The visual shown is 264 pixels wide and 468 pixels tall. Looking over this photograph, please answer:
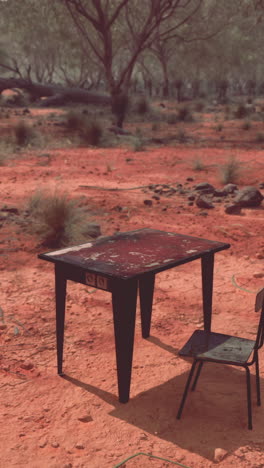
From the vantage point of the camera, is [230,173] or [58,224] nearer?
[58,224]

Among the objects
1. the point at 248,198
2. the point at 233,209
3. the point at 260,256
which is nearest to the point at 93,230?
the point at 260,256

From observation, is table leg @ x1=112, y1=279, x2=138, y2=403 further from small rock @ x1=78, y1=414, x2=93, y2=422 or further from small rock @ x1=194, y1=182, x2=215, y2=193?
small rock @ x1=194, y1=182, x2=215, y2=193

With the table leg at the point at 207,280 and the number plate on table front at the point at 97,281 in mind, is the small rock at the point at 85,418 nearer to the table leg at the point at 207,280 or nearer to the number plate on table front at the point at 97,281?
the number plate on table front at the point at 97,281

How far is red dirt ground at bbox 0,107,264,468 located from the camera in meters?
2.74

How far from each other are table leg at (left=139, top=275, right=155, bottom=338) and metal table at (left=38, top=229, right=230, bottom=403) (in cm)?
38

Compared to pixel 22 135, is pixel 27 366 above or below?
below

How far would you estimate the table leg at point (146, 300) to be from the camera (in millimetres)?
3928

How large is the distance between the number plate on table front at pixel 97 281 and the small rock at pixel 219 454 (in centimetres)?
101

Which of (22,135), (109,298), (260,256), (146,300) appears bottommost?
(109,298)

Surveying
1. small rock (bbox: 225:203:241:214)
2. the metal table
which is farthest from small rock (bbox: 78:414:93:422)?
small rock (bbox: 225:203:241:214)

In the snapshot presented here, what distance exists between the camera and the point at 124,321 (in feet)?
9.76

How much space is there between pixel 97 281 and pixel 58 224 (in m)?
3.58

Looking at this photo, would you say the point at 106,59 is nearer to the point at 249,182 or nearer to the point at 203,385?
the point at 249,182

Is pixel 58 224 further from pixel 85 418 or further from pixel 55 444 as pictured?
pixel 55 444
